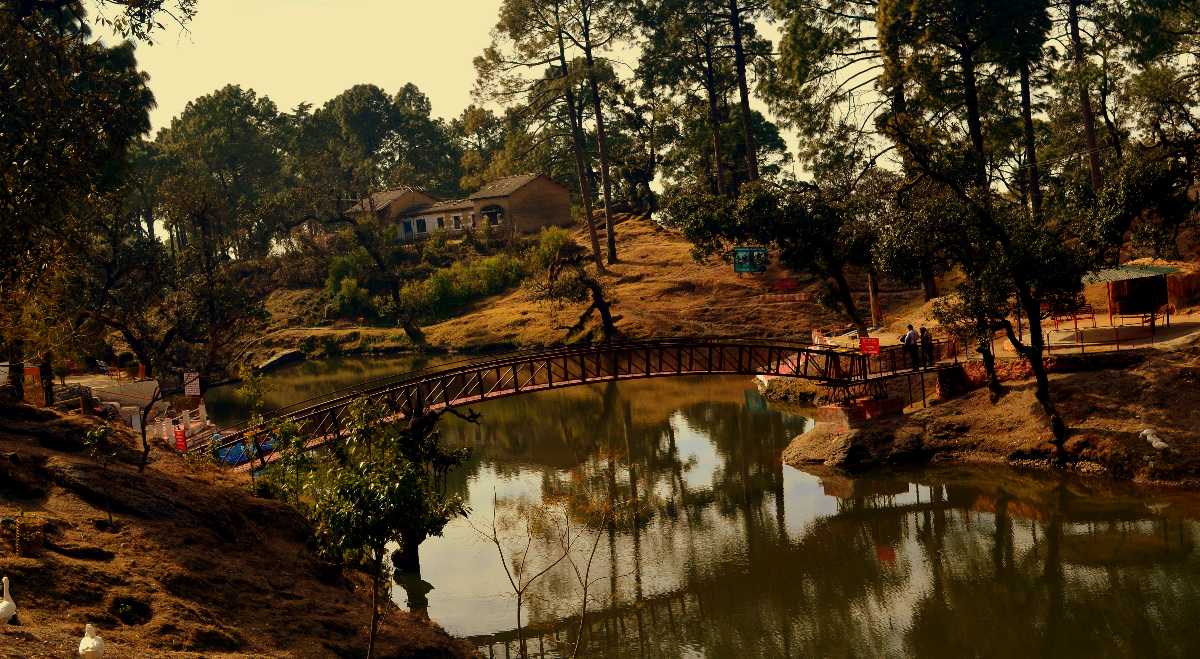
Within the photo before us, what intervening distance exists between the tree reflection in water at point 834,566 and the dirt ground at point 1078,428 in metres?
1.09

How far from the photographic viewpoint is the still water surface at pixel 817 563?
85.3 ft

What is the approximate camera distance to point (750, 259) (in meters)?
75.0

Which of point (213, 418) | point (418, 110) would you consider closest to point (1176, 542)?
point (213, 418)

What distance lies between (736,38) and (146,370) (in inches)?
1776

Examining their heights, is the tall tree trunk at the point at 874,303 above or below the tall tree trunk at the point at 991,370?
above

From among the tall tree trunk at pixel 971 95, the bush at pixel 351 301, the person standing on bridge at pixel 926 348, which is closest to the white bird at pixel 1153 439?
the person standing on bridge at pixel 926 348

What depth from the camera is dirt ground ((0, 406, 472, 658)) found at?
64.2 feet

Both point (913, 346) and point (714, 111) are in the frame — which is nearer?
point (913, 346)

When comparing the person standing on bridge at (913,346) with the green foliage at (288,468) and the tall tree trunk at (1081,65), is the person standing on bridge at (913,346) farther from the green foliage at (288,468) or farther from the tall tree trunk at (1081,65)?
the green foliage at (288,468)

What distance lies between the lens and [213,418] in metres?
62.1

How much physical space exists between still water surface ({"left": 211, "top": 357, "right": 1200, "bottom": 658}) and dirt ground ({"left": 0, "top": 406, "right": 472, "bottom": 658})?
3945 mm

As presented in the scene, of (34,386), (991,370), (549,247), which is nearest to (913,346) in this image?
(991,370)

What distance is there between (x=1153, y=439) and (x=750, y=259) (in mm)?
41889

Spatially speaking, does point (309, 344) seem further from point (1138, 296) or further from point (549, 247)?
point (1138, 296)
